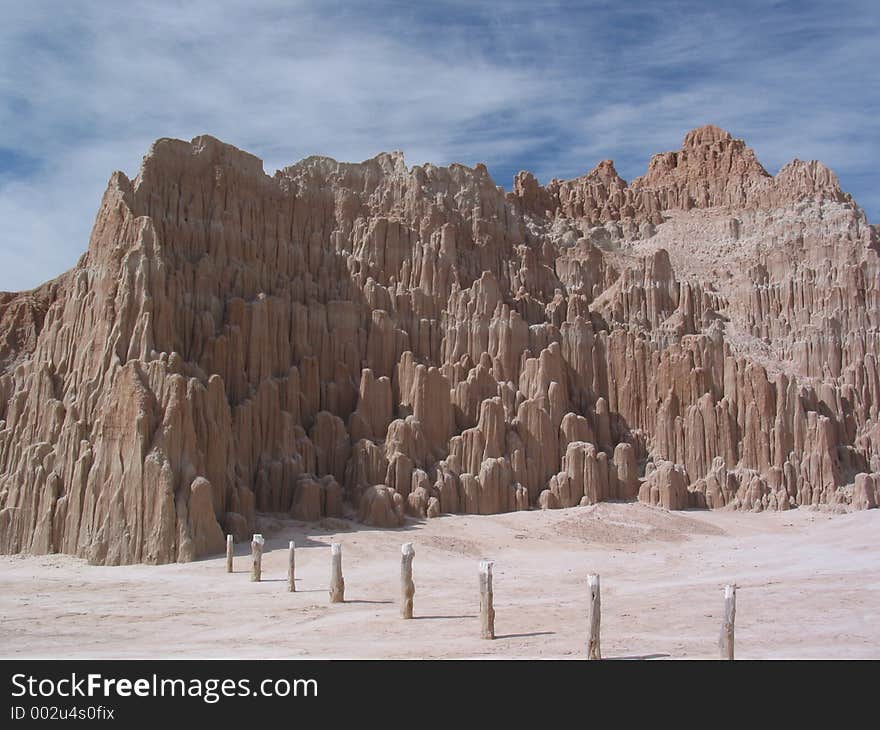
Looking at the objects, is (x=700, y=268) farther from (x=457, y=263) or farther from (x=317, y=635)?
(x=317, y=635)

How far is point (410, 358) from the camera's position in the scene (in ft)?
162

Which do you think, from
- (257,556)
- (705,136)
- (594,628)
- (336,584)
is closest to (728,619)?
(594,628)

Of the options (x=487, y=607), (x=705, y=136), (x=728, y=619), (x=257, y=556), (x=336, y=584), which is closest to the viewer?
(x=728, y=619)

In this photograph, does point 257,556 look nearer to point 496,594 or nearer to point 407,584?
point 496,594

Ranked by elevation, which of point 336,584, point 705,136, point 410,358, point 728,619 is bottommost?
point 336,584

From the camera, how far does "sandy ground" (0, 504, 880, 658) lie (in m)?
19.1

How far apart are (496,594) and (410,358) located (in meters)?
23.7

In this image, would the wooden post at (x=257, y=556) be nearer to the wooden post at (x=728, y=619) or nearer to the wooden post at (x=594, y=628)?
the wooden post at (x=594, y=628)

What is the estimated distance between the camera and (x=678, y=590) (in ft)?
86.5

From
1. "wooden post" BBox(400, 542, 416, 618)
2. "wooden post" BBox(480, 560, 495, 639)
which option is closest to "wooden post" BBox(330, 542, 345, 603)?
"wooden post" BBox(400, 542, 416, 618)

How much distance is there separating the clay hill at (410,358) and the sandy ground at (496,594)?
311 cm

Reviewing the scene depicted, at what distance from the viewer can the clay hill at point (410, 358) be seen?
3647 centimetres

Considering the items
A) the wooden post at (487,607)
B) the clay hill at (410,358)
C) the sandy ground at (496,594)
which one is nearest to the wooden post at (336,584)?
the sandy ground at (496,594)
